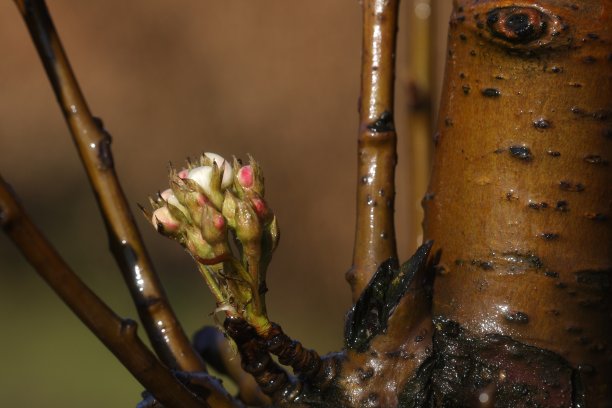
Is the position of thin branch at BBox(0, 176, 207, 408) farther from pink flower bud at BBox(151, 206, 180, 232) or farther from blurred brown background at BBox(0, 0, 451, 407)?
blurred brown background at BBox(0, 0, 451, 407)

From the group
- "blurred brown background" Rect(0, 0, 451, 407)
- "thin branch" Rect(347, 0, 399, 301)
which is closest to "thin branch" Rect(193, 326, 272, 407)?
"thin branch" Rect(347, 0, 399, 301)

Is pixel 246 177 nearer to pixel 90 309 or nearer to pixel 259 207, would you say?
pixel 259 207

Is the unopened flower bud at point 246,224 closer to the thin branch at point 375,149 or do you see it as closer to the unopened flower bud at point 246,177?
the unopened flower bud at point 246,177

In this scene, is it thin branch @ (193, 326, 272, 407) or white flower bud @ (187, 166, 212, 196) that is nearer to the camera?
white flower bud @ (187, 166, 212, 196)

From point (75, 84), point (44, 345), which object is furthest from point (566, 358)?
point (44, 345)

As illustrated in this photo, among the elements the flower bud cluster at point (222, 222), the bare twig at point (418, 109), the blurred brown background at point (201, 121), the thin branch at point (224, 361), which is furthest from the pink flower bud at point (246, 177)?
the blurred brown background at point (201, 121)

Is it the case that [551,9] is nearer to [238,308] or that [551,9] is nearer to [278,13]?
[238,308]
